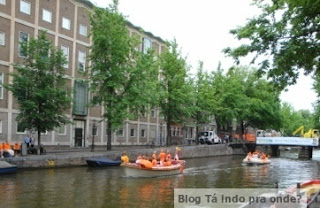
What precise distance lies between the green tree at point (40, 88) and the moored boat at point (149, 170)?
9622 mm

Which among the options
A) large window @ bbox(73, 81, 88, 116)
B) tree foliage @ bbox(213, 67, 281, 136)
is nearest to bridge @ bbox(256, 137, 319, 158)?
tree foliage @ bbox(213, 67, 281, 136)

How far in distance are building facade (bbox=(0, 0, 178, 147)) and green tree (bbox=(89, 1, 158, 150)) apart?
249 centimetres

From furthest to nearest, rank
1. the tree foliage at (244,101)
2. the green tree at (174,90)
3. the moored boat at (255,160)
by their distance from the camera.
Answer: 1. the tree foliage at (244,101)
2. the green tree at (174,90)
3. the moored boat at (255,160)

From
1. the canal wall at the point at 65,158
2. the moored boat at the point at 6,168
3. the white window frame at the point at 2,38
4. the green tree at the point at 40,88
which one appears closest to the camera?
the moored boat at the point at 6,168

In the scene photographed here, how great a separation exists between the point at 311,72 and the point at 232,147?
4875 cm

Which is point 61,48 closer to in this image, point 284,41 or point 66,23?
point 66,23

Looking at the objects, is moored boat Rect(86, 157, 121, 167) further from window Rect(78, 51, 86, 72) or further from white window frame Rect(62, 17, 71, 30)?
white window frame Rect(62, 17, 71, 30)

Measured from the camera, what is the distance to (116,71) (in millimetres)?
37094

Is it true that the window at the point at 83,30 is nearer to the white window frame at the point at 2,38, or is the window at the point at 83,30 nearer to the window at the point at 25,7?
the window at the point at 25,7

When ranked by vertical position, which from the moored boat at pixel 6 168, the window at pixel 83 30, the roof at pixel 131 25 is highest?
the roof at pixel 131 25

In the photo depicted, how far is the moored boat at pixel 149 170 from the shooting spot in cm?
2506

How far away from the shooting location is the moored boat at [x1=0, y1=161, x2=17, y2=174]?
24.2 metres

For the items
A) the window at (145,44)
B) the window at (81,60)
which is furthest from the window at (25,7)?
the window at (145,44)

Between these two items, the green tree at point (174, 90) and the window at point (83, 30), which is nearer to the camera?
the window at point (83, 30)
